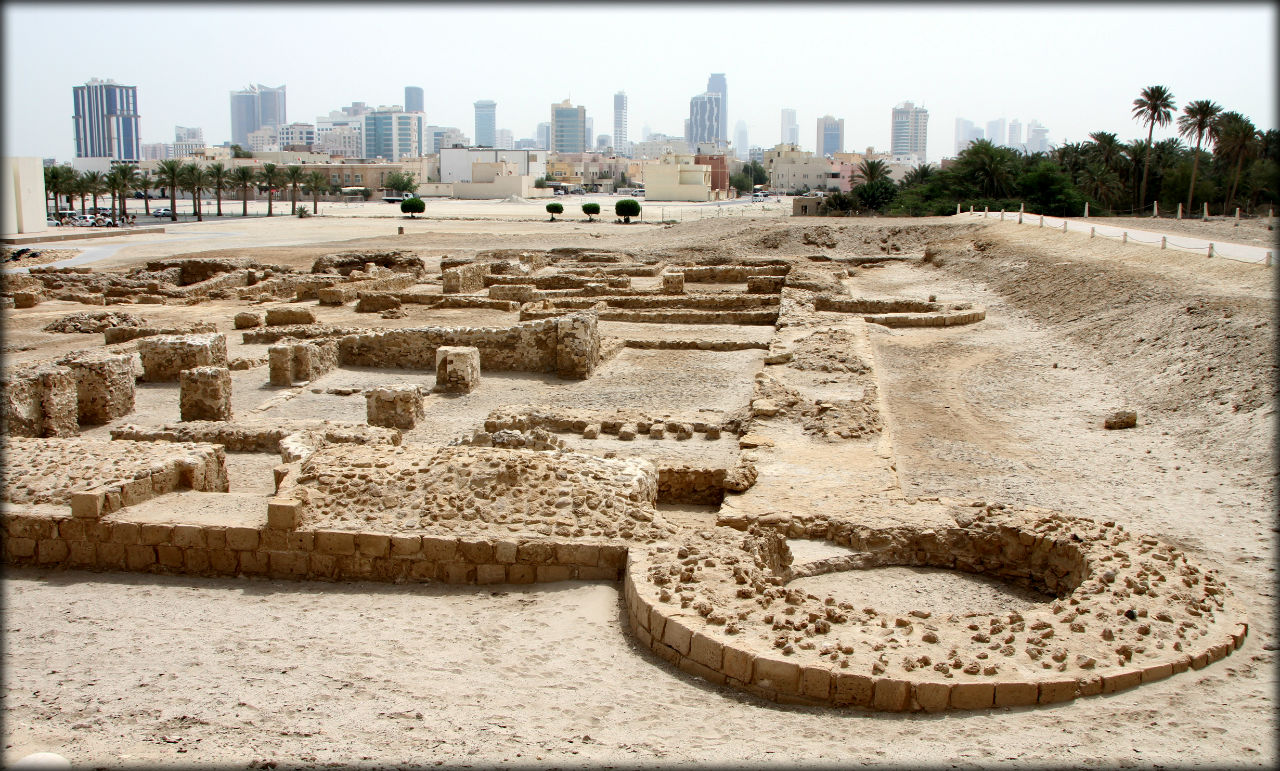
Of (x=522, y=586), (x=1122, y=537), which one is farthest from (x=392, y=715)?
(x=1122, y=537)

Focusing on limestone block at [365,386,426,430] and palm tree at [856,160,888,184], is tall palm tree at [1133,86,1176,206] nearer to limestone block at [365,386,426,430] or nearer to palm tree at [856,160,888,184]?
palm tree at [856,160,888,184]

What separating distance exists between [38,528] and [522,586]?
408cm

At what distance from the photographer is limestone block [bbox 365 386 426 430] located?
1255 centimetres

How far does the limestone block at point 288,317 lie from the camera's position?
2170 centimetres

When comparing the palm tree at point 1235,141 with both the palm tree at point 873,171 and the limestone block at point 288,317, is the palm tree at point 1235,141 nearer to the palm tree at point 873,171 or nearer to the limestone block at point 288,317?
the palm tree at point 873,171

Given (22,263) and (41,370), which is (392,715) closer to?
(41,370)

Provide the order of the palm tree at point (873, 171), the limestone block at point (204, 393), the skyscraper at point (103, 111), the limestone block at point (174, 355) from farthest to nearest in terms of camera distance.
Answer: the palm tree at point (873, 171), the limestone block at point (174, 355), the limestone block at point (204, 393), the skyscraper at point (103, 111)

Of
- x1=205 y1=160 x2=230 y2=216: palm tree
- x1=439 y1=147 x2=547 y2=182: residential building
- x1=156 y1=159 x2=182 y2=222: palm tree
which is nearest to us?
x1=156 y1=159 x2=182 y2=222: palm tree

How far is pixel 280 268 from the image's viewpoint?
3150 centimetres

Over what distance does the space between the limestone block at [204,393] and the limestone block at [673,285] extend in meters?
14.7

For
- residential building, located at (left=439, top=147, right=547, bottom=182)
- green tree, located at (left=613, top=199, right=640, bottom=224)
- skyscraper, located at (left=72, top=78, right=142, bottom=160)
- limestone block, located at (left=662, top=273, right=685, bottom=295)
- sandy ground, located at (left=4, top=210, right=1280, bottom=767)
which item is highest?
residential building, located at (left=439, top=147, right=547, bottom=182)

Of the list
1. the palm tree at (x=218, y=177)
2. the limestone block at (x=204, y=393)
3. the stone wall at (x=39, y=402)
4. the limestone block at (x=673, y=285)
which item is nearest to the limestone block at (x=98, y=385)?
the stone wall at (x=39, y=402)

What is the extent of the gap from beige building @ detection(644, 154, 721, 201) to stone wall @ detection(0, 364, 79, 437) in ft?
245

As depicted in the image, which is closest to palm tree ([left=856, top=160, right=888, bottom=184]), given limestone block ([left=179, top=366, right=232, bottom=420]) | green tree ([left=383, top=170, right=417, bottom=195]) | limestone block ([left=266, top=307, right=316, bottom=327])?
green tree ([left=383, top=170, right=417, bottom=195])
